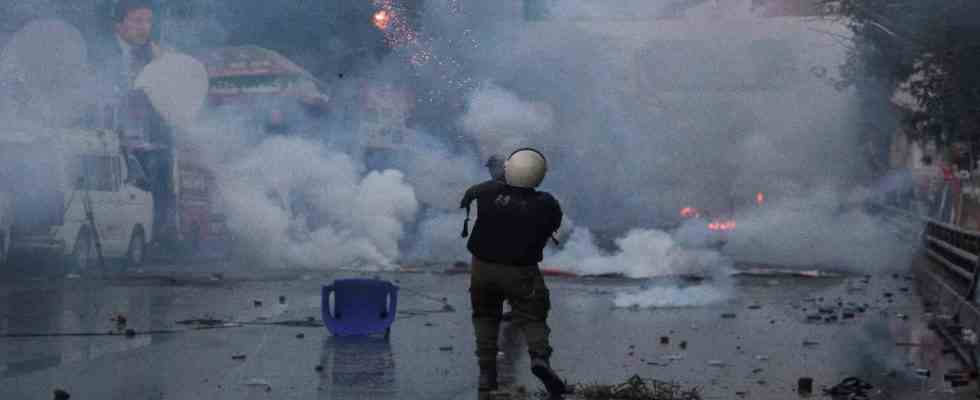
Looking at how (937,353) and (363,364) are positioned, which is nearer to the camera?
(363,364)

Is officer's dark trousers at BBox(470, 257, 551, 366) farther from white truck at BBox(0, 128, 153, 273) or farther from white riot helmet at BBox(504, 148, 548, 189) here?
white truck at BBox(0, 128, 153, 273)

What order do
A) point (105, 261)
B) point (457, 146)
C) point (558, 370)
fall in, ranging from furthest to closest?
point (457, 146)
point (105, 261)
point (558, 370)

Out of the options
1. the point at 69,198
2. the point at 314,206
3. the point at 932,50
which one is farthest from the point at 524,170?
the point at 314,206

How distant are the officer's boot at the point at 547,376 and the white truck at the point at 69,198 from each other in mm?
14479


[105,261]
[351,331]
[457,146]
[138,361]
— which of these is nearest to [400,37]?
[457,146]

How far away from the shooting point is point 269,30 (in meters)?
35.5

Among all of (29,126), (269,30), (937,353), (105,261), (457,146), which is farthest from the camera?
(269,30)

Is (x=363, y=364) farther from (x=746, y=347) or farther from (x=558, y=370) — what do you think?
(x=746, y=347)

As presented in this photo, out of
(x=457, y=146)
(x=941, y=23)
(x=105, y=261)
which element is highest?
(x=941, y=23)

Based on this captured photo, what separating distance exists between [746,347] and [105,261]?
48.4 feet

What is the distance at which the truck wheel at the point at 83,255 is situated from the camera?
909 inches

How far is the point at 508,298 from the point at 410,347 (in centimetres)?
328

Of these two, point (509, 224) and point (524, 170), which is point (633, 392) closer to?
point (509, 224)

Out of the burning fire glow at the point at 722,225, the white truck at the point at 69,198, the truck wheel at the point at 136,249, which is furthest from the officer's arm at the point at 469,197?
the truck wheel at the point at 136,249
